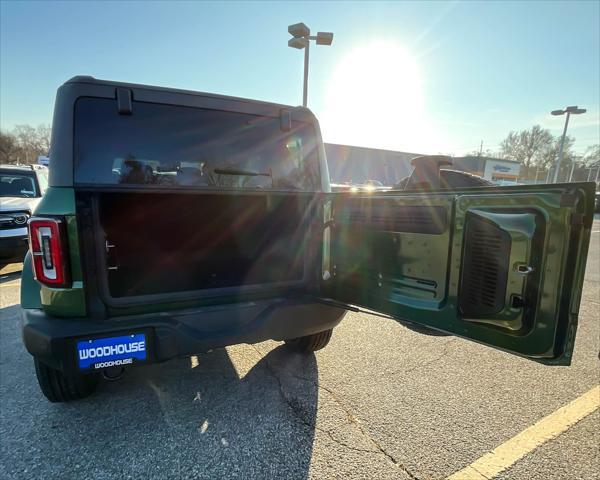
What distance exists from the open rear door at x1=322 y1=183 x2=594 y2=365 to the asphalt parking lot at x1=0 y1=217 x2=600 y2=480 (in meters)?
0.79

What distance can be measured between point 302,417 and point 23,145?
59.2m

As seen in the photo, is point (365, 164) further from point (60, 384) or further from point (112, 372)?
point (112, 372)

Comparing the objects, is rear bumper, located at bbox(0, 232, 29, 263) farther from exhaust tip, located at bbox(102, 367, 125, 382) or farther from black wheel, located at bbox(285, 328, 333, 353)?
black wheel, located at bbox(285, 328, 333, 353)

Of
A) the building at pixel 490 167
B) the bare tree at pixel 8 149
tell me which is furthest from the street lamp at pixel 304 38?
the bare tree at pixel 8 149

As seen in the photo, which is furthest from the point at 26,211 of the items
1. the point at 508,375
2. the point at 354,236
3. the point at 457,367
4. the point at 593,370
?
the point at 593,370

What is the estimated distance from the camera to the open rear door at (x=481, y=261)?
4.75 feet

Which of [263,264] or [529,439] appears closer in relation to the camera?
[529,439]

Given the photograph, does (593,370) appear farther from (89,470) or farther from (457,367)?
(89,470)

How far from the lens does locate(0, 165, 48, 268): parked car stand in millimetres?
5320

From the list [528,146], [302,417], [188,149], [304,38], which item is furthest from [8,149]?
[528,146]

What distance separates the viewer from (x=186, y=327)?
201cm

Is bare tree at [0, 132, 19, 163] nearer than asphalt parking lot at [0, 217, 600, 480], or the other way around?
asphalt parking lot at [0, 217, 600, 480]

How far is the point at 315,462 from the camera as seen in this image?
191 cm

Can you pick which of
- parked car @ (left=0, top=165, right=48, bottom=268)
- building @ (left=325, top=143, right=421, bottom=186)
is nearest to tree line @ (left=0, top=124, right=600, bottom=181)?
building @ (left=325, top=143, right=421, bottom=186)
